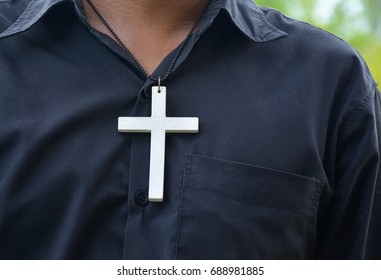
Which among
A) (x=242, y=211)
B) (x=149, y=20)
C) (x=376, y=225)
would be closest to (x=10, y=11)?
(x=149, y=20)

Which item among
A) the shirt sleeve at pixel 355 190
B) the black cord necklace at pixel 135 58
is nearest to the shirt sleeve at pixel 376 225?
the shirt sleeve at pixel 355 190

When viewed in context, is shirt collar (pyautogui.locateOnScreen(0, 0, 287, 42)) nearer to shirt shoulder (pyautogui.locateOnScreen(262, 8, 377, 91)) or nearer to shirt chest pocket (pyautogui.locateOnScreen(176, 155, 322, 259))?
shirt shoulder (pyautogui.locateOnScreen(262, 8, 377, 91))

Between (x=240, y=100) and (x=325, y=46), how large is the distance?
257mm

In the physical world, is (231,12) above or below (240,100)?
above

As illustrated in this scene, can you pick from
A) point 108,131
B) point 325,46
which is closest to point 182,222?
point 108,131

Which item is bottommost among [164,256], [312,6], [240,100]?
[164,256]

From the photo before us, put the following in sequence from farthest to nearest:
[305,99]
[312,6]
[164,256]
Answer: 1. [312,6]
2. [305,99]
3. [164,256]

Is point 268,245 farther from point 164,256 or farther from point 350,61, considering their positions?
point 350,61

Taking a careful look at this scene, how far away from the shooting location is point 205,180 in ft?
6.40

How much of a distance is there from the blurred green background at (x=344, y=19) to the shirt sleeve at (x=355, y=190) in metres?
3.65

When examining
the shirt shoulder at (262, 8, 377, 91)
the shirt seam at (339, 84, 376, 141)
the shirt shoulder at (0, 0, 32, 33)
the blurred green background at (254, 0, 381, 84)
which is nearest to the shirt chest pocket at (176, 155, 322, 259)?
the shirt seam at (339, 84, 376, 141)

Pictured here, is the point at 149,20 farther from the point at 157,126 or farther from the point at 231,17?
the point at 157,126

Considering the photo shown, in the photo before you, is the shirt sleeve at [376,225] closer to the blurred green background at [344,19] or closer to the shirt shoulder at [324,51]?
the shirt shoulder at [324,51]

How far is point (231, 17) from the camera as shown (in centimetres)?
209
